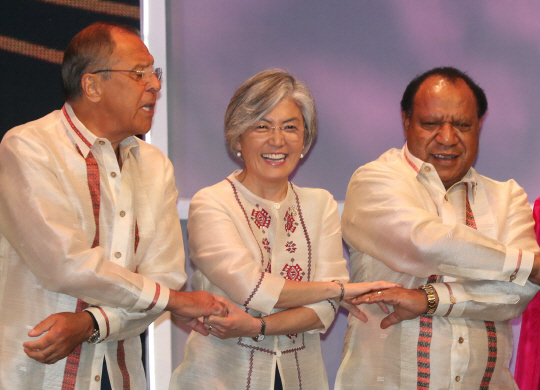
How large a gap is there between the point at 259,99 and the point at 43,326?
1365 mm

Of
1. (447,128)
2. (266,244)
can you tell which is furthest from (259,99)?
(447,128)

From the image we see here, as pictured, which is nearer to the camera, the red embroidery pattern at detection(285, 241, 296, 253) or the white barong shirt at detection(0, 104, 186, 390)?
the white barong shirt at detection(0, 104, 186, 390)

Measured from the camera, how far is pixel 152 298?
247 cm

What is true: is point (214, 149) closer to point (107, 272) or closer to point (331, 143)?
point (331, 143)

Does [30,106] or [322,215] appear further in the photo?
[30,106]

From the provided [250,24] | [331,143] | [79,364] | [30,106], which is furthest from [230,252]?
[250,24]

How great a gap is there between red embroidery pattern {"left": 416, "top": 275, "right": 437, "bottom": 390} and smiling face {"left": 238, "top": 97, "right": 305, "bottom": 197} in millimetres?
906

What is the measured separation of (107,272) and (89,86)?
0.82 m

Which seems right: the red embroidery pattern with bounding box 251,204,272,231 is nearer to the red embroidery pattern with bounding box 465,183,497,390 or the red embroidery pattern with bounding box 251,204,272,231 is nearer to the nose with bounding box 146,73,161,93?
the nose with bounding box 146,73,161,93

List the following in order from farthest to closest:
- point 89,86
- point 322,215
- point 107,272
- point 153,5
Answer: point 153,5 → point 322,215 → point 89,86 → point 107,272

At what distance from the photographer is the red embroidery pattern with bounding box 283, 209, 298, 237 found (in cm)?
299

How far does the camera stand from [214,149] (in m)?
4.26

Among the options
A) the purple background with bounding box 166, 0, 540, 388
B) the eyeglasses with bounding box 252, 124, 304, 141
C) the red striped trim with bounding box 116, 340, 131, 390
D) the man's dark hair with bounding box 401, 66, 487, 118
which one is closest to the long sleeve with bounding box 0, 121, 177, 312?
the red striped trim with bounding box 116, 340, 131, 390

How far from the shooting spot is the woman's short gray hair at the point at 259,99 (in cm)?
300
